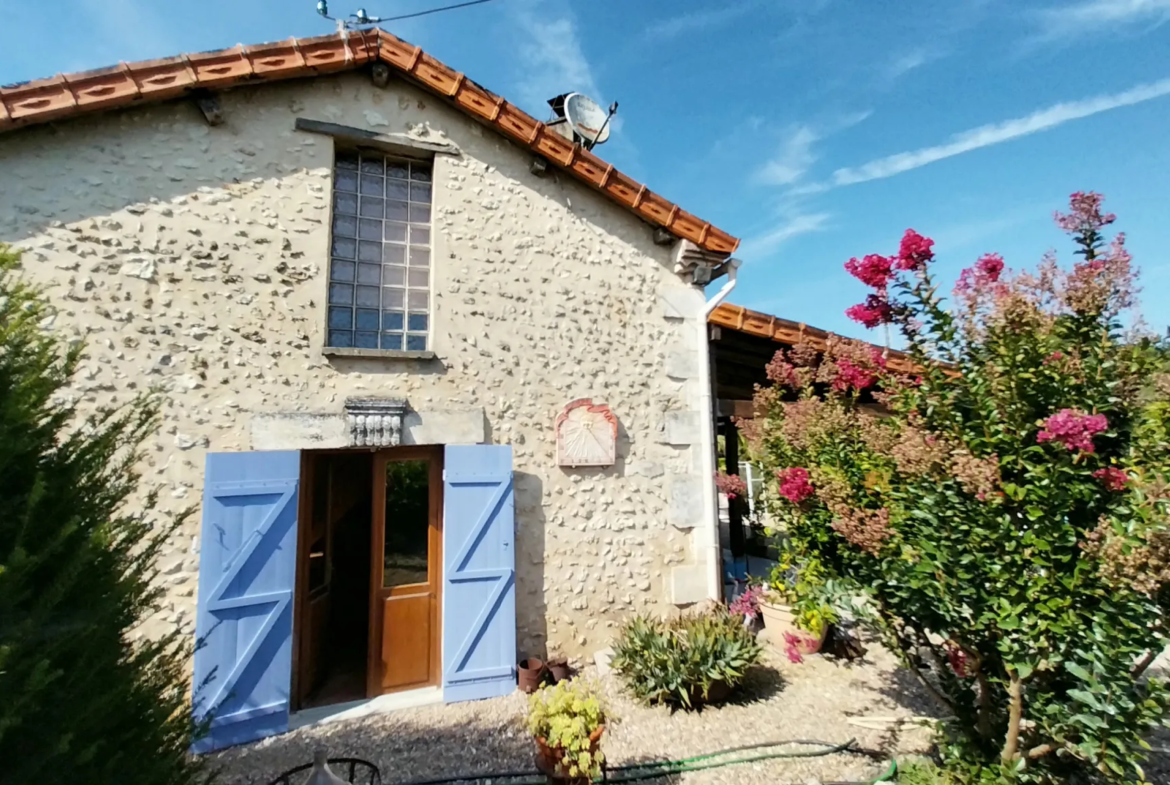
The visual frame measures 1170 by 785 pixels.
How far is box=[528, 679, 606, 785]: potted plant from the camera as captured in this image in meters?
3.11

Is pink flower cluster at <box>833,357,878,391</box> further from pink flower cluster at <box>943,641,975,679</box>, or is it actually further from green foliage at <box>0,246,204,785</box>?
green foliage at <box>0,246,204,785</box>

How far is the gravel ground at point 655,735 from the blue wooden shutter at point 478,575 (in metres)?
0.24

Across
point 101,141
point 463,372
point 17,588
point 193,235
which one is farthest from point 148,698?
point 101,141

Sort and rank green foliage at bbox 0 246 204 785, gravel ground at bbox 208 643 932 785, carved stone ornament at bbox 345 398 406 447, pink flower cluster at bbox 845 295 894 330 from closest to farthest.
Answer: green foliage at bbox 0 246 204 785 → pink flower cluster at bbox 845 295 894 330 → gravel ground at bbox 208 643 932 785 → carved stone ornament at bbox 345 398 406 447

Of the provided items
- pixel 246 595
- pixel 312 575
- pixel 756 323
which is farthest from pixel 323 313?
pixel 756 323

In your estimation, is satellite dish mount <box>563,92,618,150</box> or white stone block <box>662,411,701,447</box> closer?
white stone block <box>662,411,701,447</box>

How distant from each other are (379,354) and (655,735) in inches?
146

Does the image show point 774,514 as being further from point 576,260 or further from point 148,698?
point 148,698

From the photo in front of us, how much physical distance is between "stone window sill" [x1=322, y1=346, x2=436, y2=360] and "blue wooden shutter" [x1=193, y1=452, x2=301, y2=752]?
92cm

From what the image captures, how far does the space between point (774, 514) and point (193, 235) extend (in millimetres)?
5131

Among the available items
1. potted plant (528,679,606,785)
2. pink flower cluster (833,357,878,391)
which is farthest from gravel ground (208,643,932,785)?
pink flower cluster (833,357,878,391)

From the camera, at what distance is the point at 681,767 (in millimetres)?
3732

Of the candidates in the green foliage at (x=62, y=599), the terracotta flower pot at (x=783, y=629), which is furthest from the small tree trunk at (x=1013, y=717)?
the green foliage at (x=62, y=599)

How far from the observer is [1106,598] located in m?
2.44
